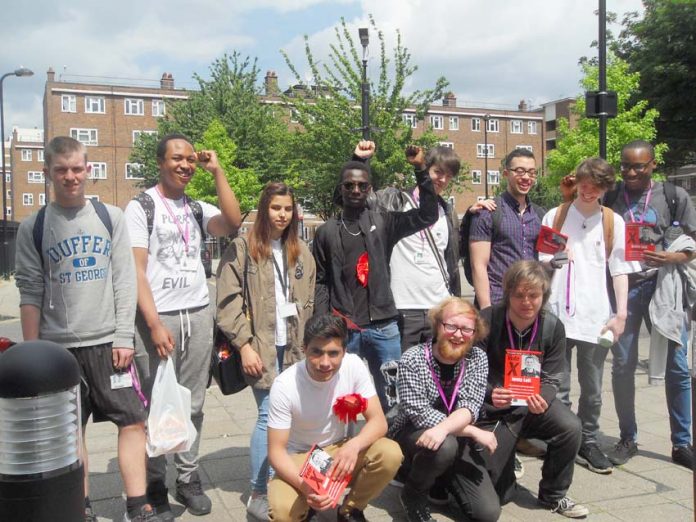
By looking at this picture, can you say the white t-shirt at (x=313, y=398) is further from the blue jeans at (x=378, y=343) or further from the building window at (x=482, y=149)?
the building window at (x=482, y=149)

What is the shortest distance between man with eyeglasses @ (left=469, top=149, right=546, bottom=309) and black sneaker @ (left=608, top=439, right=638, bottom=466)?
1.41m

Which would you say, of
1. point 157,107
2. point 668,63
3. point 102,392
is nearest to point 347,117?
point 668,63

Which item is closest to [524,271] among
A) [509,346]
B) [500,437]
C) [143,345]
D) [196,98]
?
[509,346]

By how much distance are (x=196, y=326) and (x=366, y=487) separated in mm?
1357

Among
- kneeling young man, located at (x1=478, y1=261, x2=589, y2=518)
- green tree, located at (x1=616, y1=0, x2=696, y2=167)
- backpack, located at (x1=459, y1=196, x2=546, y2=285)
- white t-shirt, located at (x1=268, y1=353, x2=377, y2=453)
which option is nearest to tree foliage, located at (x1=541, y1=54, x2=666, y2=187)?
green tree, located at (x1=616, y1=0, x2=696, y2=167)

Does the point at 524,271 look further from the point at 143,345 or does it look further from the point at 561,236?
the point at 143,345

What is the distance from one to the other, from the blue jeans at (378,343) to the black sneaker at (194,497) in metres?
1.26

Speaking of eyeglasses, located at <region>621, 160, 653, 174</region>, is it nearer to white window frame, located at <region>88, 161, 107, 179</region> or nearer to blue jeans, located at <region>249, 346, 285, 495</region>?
blue jeans, located at <region>249, 346, 285, 495</region>

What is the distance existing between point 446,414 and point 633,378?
5.83 feet

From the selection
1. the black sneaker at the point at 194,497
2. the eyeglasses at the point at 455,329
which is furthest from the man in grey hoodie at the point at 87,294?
the eyeglasses at the point at 455,329

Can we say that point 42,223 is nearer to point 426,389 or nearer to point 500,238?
point 426,389

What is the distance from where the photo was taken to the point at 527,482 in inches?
176

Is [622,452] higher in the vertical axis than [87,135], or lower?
lower

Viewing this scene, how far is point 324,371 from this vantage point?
12.0ft
